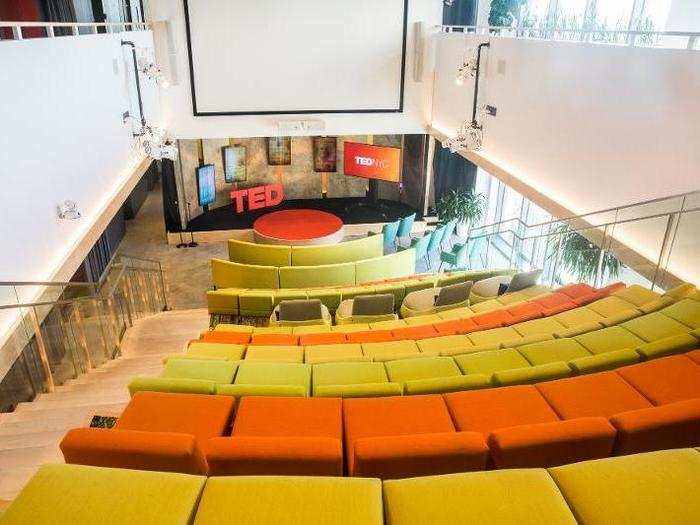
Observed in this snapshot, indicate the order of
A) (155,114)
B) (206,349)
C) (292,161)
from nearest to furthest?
(206,349), (155,114), (292,161)

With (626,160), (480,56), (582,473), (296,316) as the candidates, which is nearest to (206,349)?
(296,316)

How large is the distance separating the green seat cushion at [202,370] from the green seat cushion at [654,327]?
3522 millimetres

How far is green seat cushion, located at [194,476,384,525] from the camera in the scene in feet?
6.89

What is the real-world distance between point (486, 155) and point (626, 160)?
3825 millimetres

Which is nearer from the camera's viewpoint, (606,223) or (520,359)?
(520,359)

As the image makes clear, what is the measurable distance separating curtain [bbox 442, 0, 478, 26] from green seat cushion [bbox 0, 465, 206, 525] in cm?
1229

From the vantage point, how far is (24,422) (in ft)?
14.7

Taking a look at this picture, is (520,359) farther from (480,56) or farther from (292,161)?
(292,161)

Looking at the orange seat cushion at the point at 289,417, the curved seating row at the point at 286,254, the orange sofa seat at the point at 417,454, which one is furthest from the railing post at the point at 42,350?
the curved seating row at the point at 286,254

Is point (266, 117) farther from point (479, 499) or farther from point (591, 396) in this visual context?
point (479, 499)

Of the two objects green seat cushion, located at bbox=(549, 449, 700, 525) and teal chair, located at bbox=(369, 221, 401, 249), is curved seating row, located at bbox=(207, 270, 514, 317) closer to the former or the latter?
teal chair, located at bbox=(369, 221, 401, 249)

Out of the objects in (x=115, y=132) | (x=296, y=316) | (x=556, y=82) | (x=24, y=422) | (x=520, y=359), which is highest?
(x=556, y=82)

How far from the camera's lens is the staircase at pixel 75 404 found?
12.6 ft

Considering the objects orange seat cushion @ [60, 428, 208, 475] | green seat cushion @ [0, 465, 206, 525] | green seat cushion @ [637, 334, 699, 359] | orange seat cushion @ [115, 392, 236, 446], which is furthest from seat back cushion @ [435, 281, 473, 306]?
green seat cushion @ [0, 465, 206, 525]
